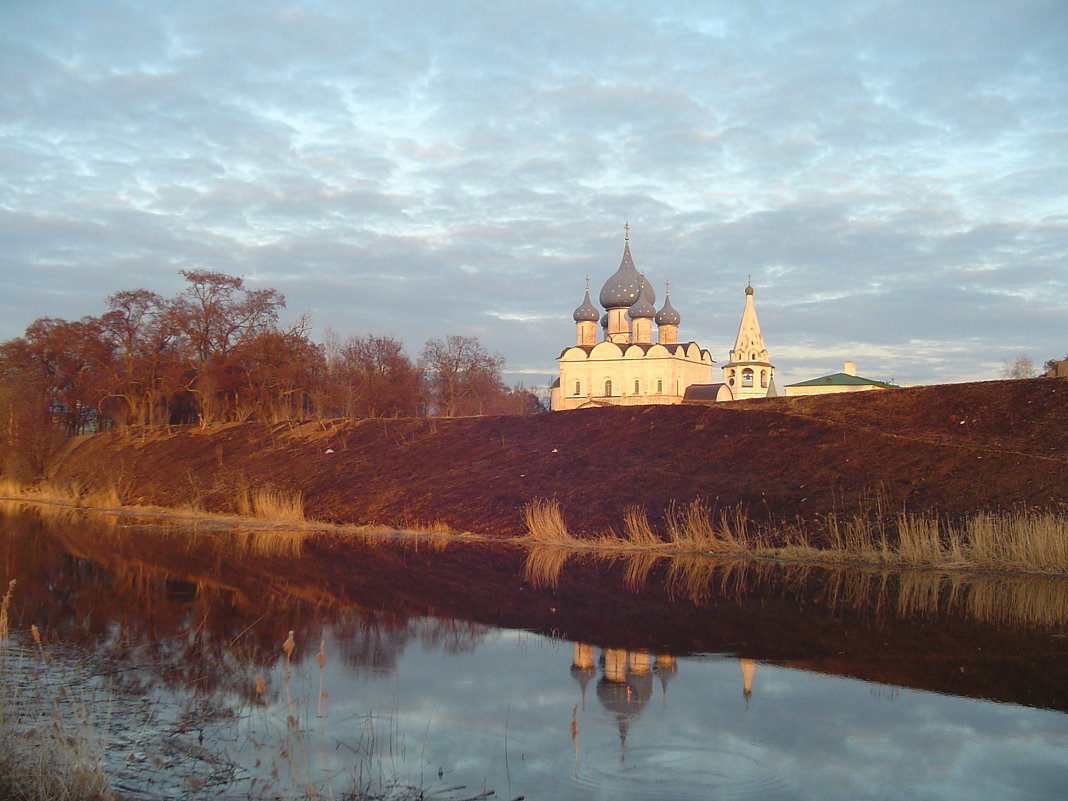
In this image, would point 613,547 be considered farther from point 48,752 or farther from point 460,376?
point 460,376

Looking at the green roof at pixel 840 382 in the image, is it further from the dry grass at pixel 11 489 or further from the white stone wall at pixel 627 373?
the dry grass at pixel 11 489

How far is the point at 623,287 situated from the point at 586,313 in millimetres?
4937

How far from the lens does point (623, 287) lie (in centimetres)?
9294

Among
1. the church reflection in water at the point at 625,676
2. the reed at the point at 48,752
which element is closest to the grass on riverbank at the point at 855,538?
the church reflection in water at the point at 625,676

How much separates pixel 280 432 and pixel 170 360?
13133 millimetres

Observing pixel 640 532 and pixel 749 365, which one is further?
pixel 749 365

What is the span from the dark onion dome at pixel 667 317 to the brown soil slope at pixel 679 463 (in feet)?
198

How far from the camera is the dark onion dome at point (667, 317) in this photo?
309 ft

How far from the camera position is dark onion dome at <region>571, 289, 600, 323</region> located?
95250mm

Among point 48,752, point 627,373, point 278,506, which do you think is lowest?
point 48,752

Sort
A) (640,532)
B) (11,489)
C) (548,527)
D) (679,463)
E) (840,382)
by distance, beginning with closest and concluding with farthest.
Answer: (640,532) → (548,527) → (679,463) → (11,489) → (840,382)

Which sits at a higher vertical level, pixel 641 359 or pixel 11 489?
pixel 641 359

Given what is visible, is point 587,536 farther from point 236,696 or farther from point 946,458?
point 236,696

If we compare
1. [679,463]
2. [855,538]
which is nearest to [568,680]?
[855,538]
